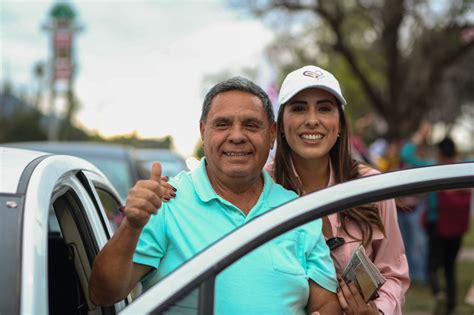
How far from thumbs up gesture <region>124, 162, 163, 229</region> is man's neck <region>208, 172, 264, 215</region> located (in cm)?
42

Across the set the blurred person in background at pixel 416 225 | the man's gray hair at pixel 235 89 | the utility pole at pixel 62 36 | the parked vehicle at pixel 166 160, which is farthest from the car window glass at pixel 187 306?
the utility pole at pixel 62 36

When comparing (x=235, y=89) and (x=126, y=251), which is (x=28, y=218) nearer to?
(x=126, y=251)

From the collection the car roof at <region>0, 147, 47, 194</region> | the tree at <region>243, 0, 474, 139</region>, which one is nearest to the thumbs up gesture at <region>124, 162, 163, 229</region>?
the car roof at <region>0, 147, 47, 194</region>

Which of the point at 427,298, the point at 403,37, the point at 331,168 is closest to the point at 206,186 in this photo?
the point at 331,168

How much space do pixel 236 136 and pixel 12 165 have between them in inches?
27.6

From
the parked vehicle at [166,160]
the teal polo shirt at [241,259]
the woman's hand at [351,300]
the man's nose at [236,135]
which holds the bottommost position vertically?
the woman's hand at [351,300]

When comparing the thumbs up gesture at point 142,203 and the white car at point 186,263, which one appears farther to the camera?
the thumbs up gesture at point 142,203

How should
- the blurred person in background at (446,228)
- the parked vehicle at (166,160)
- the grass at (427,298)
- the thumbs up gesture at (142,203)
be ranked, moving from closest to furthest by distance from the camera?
1. the thumbs up gesture at (142,203)
2. the grass at (427,298)
3. the blurred person in background at (446,228)
4. the parked vehicle at (166,160)

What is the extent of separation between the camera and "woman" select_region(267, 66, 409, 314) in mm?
2918

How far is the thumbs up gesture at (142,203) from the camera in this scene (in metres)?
Result: 2.21

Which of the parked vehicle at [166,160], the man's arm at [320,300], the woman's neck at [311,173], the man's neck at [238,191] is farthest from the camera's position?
the parked vehicle at [166,160]

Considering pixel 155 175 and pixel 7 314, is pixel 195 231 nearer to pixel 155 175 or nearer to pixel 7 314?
pixel 155 175

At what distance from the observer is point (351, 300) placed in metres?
2.55

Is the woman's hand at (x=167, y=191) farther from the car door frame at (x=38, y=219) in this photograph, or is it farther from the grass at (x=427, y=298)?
the grass at (x=427, y=298)
